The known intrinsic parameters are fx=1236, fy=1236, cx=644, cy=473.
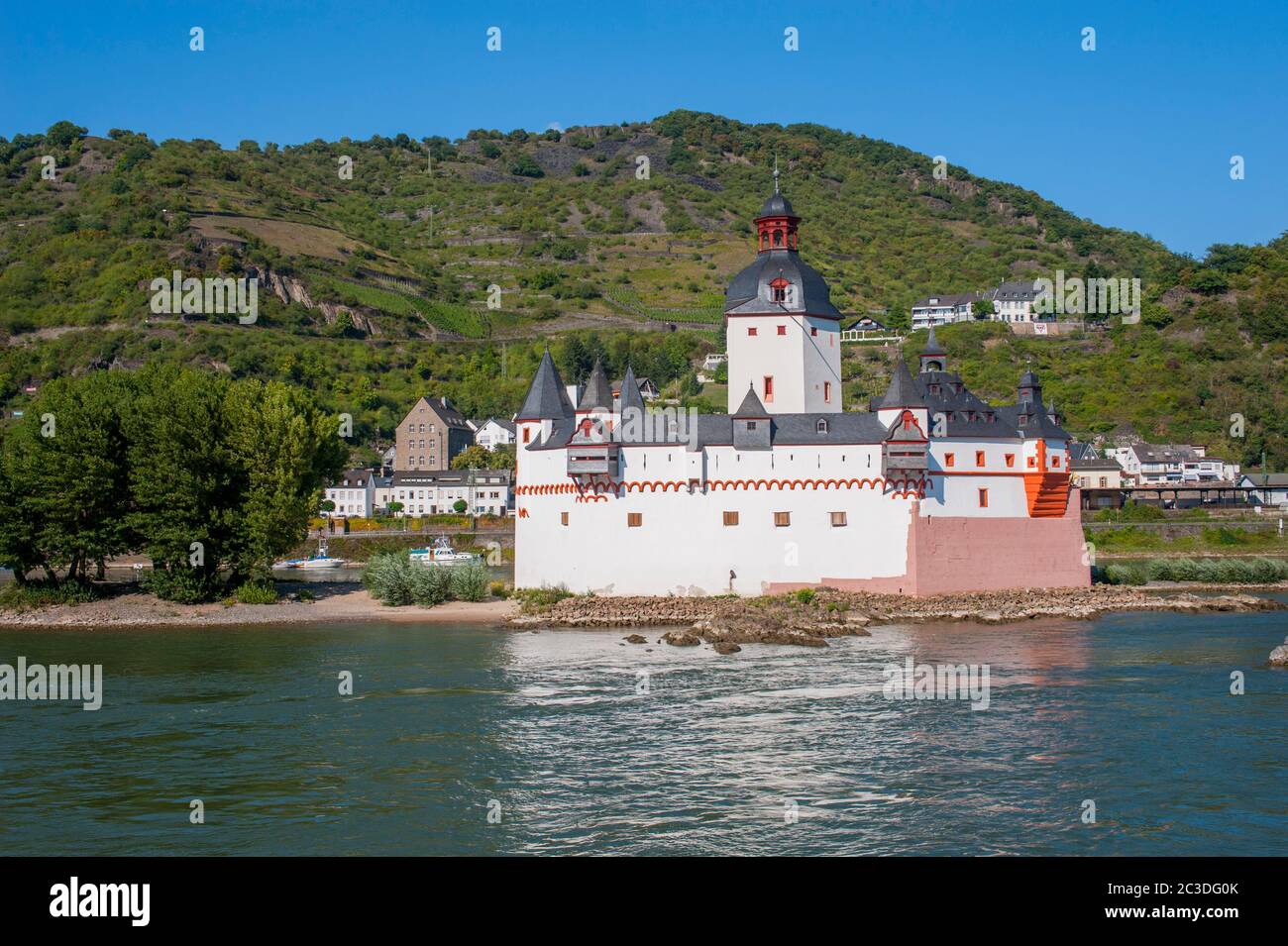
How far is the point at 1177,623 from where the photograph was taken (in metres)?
45.6

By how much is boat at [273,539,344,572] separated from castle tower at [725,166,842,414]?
43006 millimetres

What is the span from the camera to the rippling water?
65.8ft

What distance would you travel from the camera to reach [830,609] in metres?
46.0

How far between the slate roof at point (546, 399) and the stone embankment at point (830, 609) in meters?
8.92

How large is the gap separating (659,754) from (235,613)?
31603 mm

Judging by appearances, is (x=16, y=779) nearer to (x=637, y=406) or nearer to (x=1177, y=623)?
(x=637, y=406)

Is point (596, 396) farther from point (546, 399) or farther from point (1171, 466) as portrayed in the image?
point (1171, 466)

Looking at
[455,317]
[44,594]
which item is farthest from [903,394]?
[455,317]

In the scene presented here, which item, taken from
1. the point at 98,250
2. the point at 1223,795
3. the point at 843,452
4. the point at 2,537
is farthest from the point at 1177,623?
the point at 98,250

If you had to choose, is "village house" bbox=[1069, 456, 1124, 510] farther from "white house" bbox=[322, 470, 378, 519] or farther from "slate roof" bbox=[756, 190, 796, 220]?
"white house" bbox=[322, 470, 378, 519]

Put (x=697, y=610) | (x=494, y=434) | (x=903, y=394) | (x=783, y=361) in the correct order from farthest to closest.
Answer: (x=494, y=434), (x=783, y=361), (x=903, y=394), (x=697, y=610)

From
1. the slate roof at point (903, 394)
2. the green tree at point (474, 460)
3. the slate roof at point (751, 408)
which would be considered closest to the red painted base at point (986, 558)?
the slate roof at point (903, 394)
